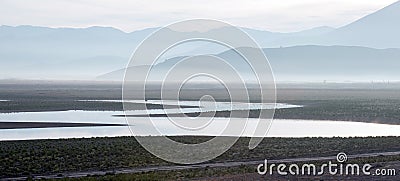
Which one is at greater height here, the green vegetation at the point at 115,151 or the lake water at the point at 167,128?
the lake water at the point at 167,128

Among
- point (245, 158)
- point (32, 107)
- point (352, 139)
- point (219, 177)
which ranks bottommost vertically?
point (219, 177)

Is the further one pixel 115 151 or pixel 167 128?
pixel 167 128

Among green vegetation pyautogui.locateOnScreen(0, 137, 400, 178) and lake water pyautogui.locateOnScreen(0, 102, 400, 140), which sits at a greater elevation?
lake water pyautogui.locateOnScreen(0, 102, 400, 140)

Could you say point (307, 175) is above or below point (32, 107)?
below

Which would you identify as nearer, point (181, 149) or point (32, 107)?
point (181, 149)

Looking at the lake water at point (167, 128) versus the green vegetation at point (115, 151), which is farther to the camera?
the lake water at point (167, 128)

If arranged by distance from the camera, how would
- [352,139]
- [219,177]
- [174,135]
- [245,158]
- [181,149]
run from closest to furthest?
[219,177], [245,158], [181,149], [352,139], [174,135]

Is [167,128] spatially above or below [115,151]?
above

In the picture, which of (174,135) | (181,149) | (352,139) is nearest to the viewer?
(181,149)

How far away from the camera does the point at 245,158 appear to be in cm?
3462

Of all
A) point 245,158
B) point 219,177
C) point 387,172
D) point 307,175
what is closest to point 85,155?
point 245,158

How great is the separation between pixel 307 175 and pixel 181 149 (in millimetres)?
12611

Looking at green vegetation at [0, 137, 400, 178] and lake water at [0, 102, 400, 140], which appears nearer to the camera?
green vegetation at [0, 137, 400, 178]

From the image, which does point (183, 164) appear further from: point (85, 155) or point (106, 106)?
point (106, 106)
